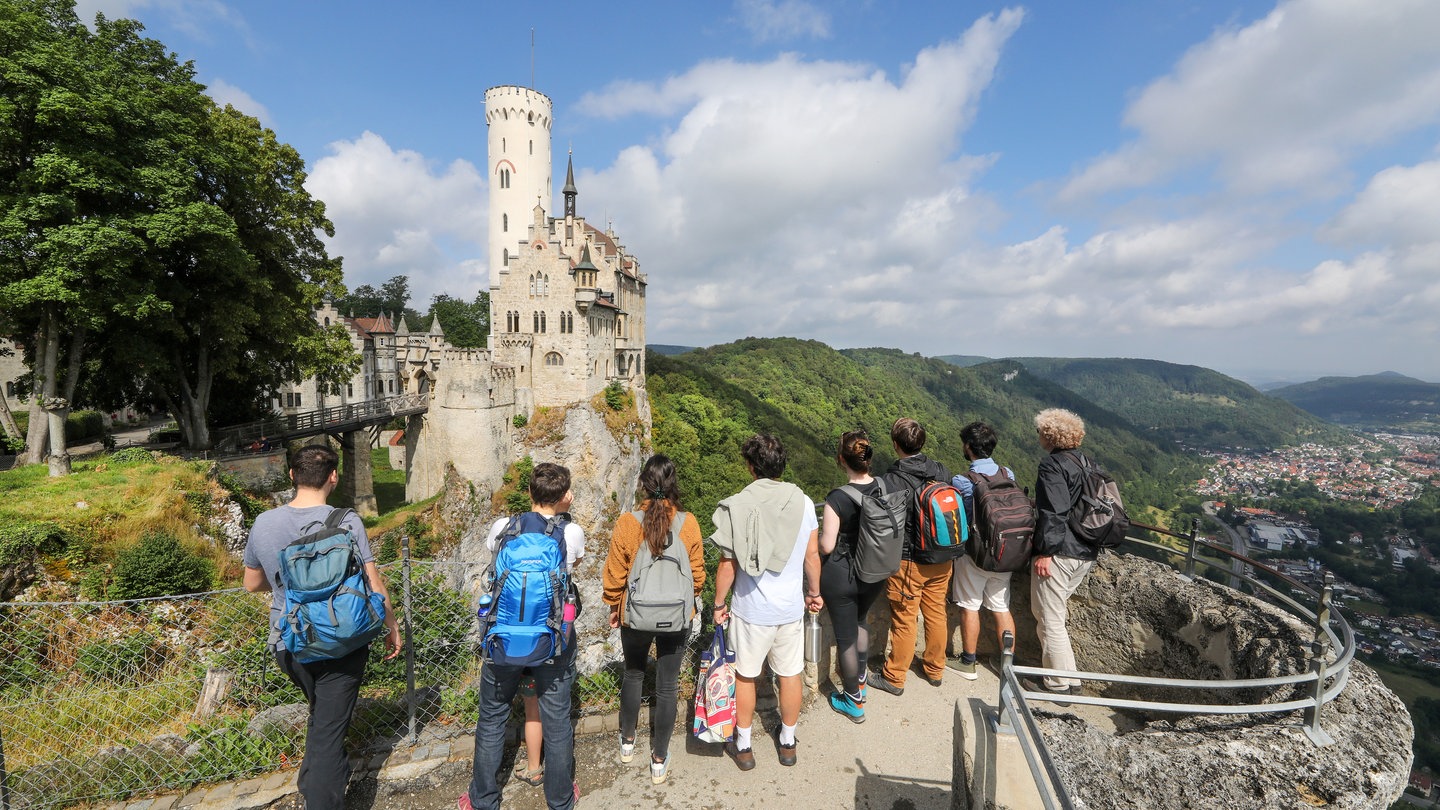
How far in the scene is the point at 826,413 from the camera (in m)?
88.6

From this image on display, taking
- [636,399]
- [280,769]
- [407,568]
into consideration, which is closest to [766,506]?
[407,568]

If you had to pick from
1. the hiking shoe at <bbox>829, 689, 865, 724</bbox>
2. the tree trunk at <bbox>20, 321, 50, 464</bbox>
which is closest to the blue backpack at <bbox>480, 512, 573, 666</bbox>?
the hiking shoe at <bbox>829, 689, 865, 724</bbox>

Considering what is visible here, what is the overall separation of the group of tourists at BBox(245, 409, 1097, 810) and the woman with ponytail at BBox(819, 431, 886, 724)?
0.01m

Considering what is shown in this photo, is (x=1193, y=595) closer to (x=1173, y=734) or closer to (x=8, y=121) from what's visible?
(x=1173, y=734)

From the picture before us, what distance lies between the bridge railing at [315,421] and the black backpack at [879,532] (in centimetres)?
2148

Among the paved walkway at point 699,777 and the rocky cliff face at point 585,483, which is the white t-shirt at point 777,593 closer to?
the paved walkway at point 699,777

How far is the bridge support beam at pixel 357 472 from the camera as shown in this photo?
24.9m

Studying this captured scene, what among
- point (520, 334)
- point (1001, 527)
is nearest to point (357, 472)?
point (520, 334)

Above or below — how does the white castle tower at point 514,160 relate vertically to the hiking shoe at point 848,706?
above

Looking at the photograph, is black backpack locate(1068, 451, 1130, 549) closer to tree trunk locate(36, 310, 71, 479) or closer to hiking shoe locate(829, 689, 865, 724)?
hiking shoe locate(829, 689, 865, 724)

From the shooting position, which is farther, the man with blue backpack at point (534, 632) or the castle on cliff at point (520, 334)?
the castle on cliff at point (520, 334)

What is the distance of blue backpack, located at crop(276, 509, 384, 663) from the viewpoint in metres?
3.25

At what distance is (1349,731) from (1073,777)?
161cm

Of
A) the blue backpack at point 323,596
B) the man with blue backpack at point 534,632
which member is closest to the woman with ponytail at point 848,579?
the man with blue backpack at point 534,632
